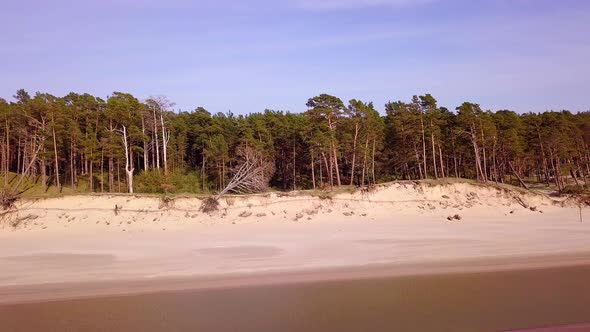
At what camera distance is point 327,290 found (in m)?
12.6

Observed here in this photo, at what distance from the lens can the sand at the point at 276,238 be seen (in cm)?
1517


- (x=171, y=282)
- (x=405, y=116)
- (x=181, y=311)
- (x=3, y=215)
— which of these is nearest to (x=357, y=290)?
(x=181, y=311)

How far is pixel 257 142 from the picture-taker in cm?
4797

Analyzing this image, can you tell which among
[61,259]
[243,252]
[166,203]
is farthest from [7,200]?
[243,252]

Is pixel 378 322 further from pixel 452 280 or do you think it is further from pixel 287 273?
pixel 287 273

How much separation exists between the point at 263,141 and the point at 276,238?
30434 mm

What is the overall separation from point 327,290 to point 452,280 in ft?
13.3

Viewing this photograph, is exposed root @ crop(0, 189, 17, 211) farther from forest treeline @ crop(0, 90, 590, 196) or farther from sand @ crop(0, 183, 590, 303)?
forest treeline @ crop(0, 90, 590, 196)

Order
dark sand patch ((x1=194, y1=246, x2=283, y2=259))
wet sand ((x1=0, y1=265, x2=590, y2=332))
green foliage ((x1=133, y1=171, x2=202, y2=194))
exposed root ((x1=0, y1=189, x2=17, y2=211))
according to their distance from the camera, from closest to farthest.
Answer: wet sand ((x1=0, y1=265, x2=590, y2=332))
dark sand patch ((x1=194, y1=246, x2=283, y2=259))
exposed root ((x1=0, y1=189, x2=17, y2=211))
green foliage ((x1=133, y1=171, x2=202, y2=194))

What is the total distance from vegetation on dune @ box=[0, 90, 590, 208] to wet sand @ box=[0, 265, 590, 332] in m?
24.5

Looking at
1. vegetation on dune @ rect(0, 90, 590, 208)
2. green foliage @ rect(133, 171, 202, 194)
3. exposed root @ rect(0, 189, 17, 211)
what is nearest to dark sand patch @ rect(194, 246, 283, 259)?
exposed root @ rect(0, 189, 17, 211)

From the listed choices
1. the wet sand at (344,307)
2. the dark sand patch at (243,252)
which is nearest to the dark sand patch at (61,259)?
the dark sand patch at (243,252)

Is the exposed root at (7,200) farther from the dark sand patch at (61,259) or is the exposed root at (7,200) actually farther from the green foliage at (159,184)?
the green foliage at (159,184)

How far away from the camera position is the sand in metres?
15.2
